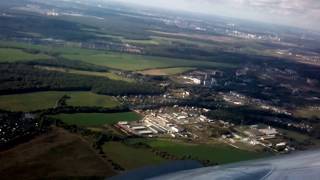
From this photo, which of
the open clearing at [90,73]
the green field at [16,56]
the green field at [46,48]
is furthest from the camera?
the green field at [46,48]

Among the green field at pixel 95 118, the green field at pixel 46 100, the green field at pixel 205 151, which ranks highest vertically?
the green field at pixel 46 100

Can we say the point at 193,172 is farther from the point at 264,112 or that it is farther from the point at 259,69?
the point at 259,69

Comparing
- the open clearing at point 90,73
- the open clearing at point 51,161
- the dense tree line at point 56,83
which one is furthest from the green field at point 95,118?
the open clearing at point 90,73

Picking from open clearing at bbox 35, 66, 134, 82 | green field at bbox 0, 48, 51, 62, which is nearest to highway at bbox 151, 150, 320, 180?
open clearing at bbox 35, 66, 134, 82

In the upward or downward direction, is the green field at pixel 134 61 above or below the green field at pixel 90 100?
above

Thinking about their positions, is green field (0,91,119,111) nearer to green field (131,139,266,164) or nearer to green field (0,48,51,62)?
green field (131,139,266,164)

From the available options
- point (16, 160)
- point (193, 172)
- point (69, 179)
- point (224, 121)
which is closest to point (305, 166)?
point (193, 172)

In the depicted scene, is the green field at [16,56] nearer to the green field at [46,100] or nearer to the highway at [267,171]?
the green field at [46,100]

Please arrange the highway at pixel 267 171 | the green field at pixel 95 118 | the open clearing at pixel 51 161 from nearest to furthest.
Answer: the highway at pixel 267 171 → the open clearing at pixel 51 161 → the green field at pixel 95 118

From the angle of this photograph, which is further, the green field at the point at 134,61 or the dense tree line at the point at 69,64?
the green field at the point at 134,61
